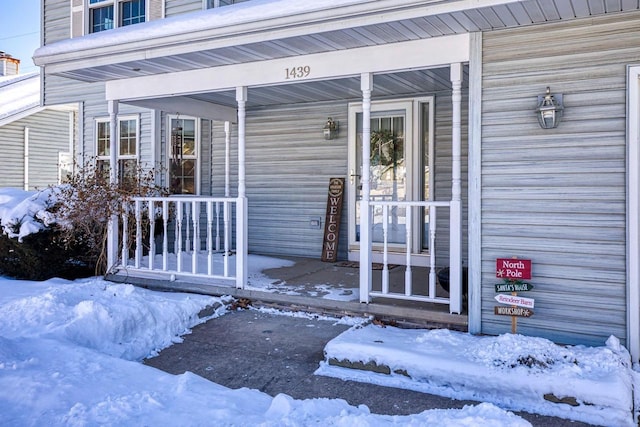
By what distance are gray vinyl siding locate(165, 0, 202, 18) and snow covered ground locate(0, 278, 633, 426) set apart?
17.5ft

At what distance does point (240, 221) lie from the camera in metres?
5.35

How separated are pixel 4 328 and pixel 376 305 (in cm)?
289

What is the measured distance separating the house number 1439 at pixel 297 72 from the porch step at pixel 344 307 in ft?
6.76

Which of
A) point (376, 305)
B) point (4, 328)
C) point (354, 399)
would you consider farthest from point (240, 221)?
point (354, 399)

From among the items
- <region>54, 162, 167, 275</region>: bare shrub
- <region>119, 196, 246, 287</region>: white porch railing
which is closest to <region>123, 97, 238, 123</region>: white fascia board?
<region>54, 162, 167, 275</region>: bare shrub

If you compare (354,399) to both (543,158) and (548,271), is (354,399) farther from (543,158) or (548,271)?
(543,158)

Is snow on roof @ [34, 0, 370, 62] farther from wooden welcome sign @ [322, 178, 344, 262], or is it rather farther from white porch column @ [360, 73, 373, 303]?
wooden welcome sign @ [322, 178, 344, 262]

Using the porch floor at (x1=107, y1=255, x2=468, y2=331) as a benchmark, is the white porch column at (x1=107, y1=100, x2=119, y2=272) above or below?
above

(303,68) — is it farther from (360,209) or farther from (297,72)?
(360,209)

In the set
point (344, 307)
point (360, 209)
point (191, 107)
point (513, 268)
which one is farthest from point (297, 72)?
point (513, 268)

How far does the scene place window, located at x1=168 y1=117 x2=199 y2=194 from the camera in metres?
8.44

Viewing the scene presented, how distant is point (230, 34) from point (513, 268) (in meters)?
3.03

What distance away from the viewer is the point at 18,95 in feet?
50.7

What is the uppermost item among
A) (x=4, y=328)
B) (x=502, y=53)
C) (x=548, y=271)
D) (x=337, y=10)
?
(x=337, y=10)
